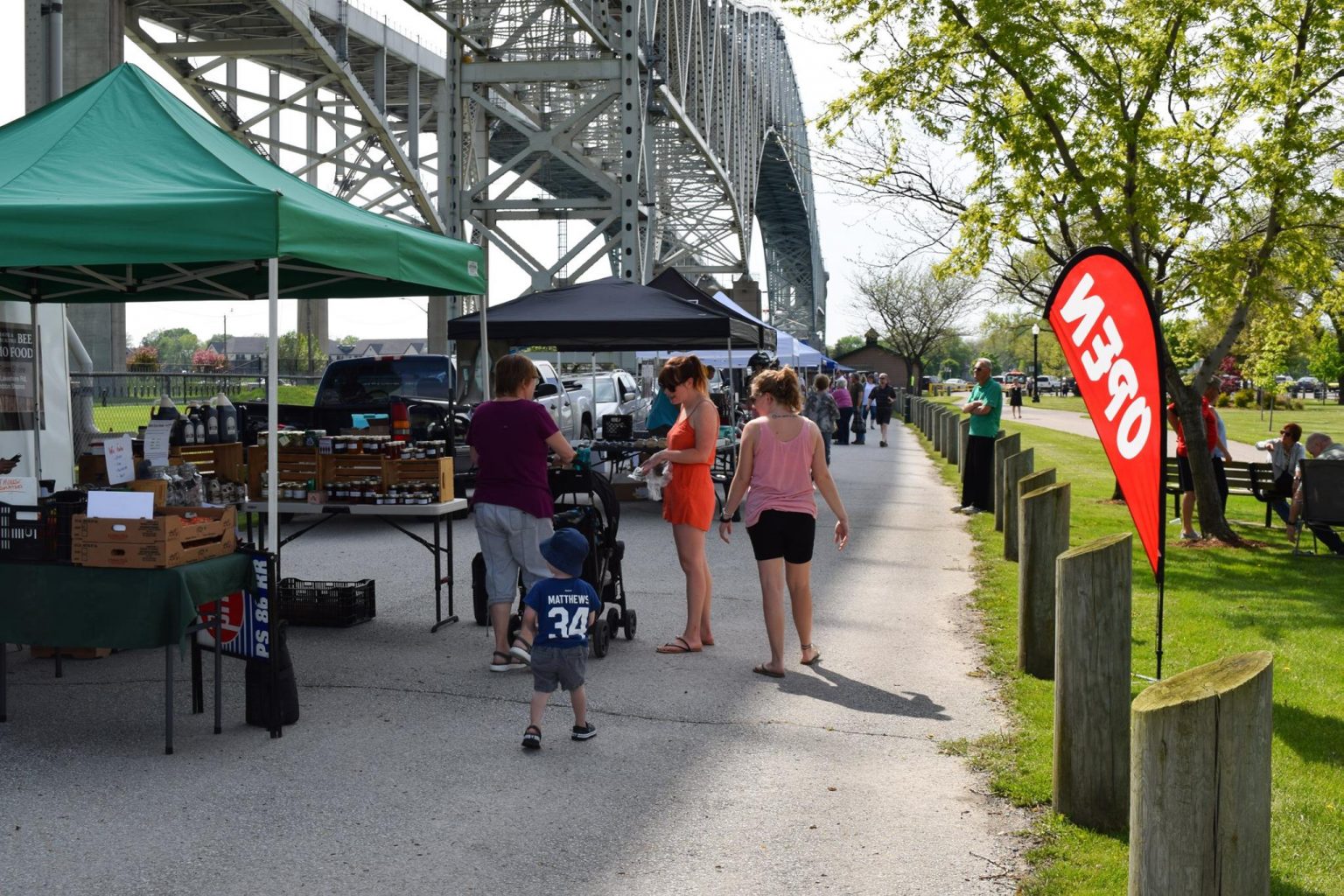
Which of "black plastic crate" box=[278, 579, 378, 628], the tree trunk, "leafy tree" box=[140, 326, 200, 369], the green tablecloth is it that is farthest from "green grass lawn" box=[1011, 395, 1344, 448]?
"leafy tree" box=[140, 326, 200, 369]

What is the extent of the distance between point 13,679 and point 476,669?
2626 millimetres

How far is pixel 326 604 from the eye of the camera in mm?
9203

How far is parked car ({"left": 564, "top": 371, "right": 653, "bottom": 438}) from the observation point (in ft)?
83.4

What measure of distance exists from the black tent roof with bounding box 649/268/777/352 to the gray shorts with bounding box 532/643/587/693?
10.4m

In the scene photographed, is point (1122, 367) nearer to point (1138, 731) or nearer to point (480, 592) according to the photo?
point (1138, 731)

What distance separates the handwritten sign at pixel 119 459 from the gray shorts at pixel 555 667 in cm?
247

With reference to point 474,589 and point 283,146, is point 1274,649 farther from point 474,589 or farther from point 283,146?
point 283,146

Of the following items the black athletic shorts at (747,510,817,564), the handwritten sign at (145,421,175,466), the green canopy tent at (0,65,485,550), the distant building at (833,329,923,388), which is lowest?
the black athletic shorts at (747,510,817,564)

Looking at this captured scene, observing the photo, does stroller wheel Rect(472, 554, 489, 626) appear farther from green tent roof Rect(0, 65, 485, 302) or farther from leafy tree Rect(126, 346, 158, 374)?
leafy tree Rect(126, 346, 158, 374)

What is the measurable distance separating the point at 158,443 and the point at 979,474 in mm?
12002

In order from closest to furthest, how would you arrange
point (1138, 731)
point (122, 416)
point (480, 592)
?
point (1138, 731) → point (480, 592) → point (122, 416)

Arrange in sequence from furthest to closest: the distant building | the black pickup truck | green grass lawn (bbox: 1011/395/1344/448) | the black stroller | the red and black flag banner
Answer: the distant building < green grass lawn (bbox: 1011/395/1344/448) < the black pickup truck < the black stroller < the red and black flag banner

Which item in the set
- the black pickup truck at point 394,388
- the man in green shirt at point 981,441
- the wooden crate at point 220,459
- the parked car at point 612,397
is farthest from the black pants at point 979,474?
the wooden crate at point 220,459

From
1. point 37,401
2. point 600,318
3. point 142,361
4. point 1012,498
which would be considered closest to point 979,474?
point 1012,498
